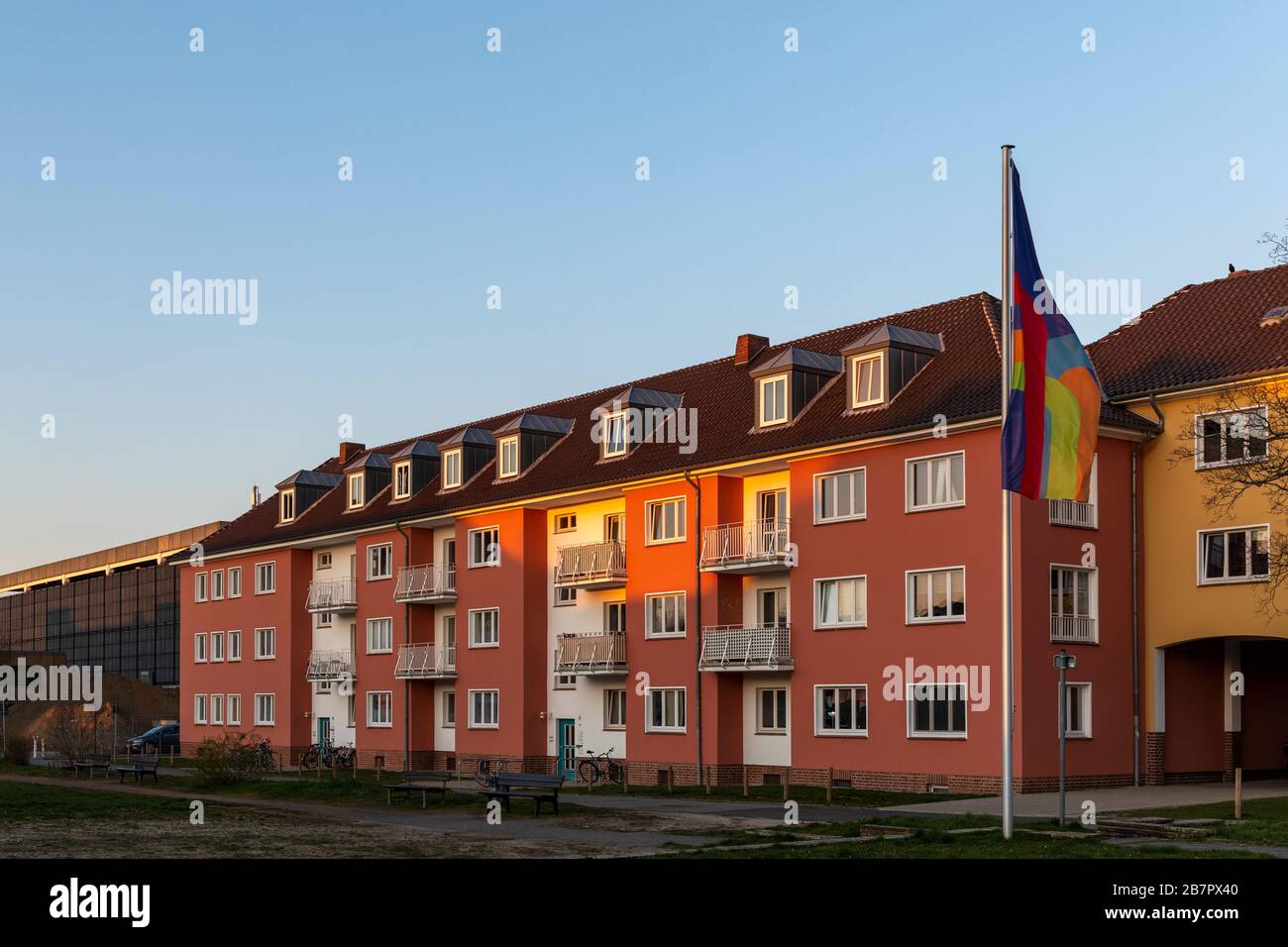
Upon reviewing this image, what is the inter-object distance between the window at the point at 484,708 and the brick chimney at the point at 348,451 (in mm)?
21478

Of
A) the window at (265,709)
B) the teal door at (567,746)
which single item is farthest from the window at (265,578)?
the teal door at (567,746)

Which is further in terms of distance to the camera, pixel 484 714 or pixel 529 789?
pixel 484 714

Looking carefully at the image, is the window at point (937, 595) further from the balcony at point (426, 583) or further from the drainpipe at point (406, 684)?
the drainpipe at point (406, 684)

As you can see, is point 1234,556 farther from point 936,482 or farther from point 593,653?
point 593,653

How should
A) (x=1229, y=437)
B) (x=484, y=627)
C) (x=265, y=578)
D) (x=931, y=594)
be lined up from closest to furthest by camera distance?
(x=1229, y=437) → (x=931, y=594) → (x=484, y=627) → (x=265, y=578)

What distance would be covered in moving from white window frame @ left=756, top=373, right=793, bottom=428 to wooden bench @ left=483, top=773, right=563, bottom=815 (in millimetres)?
13459

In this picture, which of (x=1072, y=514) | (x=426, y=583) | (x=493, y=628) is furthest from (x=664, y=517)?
(x=426, y=583)

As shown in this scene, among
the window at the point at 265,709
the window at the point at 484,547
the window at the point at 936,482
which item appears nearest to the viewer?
the window at the point at 936,482

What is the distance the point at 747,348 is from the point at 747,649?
38.3ft

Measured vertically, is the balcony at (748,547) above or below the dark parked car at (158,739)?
above

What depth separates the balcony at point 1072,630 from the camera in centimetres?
3384

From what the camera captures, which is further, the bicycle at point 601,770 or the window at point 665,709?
the bicycle at point 601,770

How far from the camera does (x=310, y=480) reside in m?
62.6

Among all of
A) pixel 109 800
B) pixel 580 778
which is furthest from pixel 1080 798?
pixel 109 800
